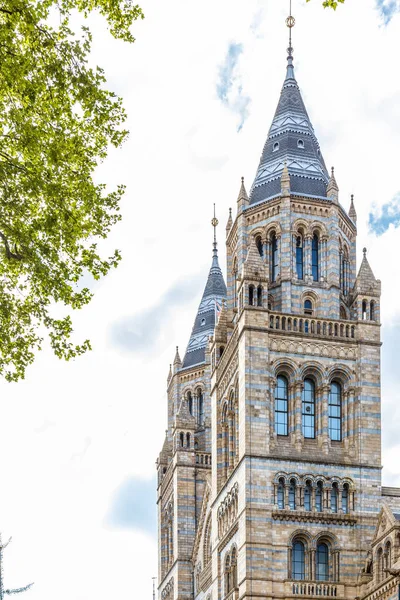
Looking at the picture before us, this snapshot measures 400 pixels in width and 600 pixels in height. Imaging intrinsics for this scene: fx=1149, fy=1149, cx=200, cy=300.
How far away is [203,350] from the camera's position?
78125 mm

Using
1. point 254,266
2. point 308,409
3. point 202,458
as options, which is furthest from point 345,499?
point 202,458

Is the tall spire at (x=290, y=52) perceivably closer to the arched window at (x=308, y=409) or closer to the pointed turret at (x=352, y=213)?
the pointed turret at (x=352, y=213)

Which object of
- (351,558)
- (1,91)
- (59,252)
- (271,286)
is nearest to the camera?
(1,91)

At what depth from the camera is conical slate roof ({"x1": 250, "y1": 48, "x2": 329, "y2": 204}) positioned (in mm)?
55719

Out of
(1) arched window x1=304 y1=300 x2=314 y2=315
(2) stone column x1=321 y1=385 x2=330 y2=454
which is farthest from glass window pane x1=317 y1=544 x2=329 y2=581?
(1) arched window x1=304 y1=300 x2=314 y2=315

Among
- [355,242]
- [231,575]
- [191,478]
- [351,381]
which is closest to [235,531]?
[231,575]

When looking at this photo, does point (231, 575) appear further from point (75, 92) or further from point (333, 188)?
point (75, 92)

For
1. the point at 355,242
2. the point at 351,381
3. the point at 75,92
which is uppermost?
the point at 355,242

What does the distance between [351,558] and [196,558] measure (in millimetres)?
20126

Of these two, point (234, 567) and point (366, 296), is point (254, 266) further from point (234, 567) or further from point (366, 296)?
point (234, 567)

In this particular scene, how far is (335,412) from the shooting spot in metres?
51.5

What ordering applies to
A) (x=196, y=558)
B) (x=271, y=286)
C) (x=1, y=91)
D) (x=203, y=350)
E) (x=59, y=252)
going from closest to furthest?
(x=1, y=91) → (x=59, y=252) → (x=271, y=286) → (x=196, y=558) → (x=203, y=350)

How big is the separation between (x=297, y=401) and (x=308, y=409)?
927 millimetres

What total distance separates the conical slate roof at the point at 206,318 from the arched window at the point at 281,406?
26.2 metres
